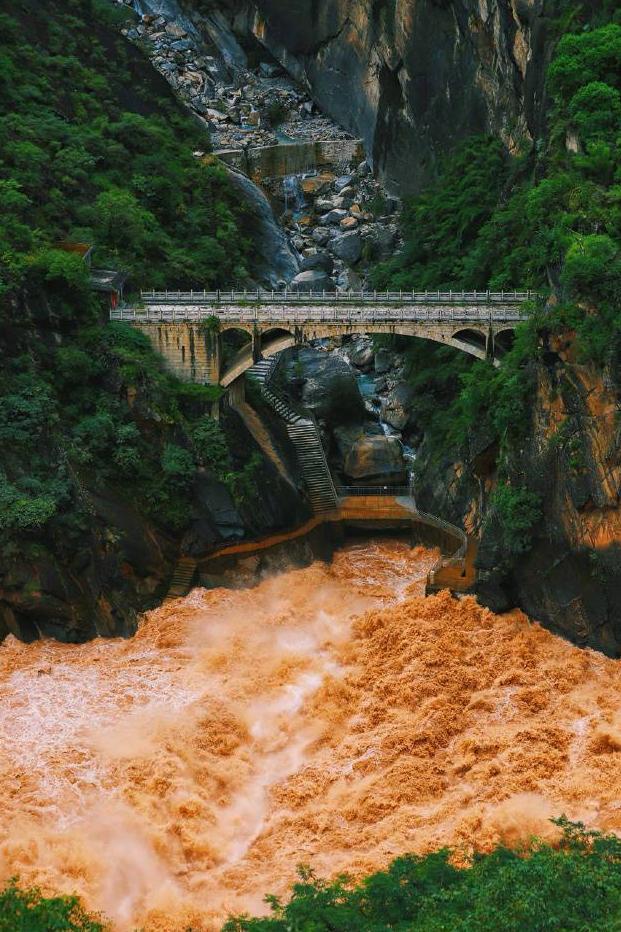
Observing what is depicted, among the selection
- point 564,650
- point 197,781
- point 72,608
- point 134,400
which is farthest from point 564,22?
point 197,781

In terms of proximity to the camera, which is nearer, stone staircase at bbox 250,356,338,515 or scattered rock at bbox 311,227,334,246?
stone staircase at bbox 250,356,338,515

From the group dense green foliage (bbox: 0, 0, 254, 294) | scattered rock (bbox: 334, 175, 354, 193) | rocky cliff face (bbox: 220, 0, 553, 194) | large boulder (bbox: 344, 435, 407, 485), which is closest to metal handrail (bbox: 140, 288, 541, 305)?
dense green foliage (bbox: 0, 0, 254, 294)

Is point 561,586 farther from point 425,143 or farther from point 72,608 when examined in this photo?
point 425,143

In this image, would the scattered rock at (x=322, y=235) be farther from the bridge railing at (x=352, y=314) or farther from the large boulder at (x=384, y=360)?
the bridge railing at (x=352, y=314)

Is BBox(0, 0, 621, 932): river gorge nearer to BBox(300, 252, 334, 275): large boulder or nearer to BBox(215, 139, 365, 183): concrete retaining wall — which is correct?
BBox(300, 252, 334, 275): large boulder

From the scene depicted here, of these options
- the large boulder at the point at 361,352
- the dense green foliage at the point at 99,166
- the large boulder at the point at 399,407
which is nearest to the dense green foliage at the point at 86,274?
the dense green foliage at the point at 99,166
